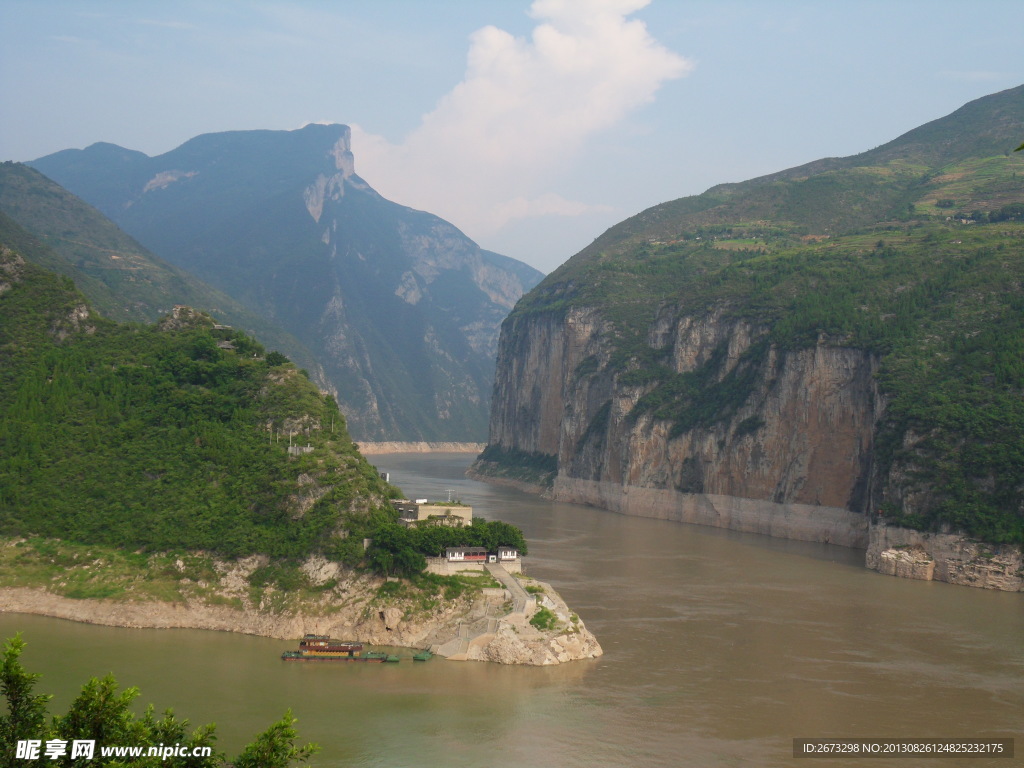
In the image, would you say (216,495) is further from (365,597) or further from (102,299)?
(102,299)

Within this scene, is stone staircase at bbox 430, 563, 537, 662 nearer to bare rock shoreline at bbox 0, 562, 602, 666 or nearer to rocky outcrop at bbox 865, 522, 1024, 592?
bare rock shoreline at bbox 0, 562, 602, 666

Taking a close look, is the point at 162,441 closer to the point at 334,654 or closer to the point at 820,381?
the point at 334,654

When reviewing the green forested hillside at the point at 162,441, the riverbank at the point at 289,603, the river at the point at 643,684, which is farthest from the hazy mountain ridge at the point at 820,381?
the green forested hillside at the point at 162,441

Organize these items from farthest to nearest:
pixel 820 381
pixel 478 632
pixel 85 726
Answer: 1. pixel 820 381
2. pixel 478 632
3. pixel 85 726

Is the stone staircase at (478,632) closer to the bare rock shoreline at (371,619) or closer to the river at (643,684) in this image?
the bare rock shoreline at (371,619)

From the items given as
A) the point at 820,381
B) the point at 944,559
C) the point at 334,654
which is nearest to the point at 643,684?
the point at 334,654
